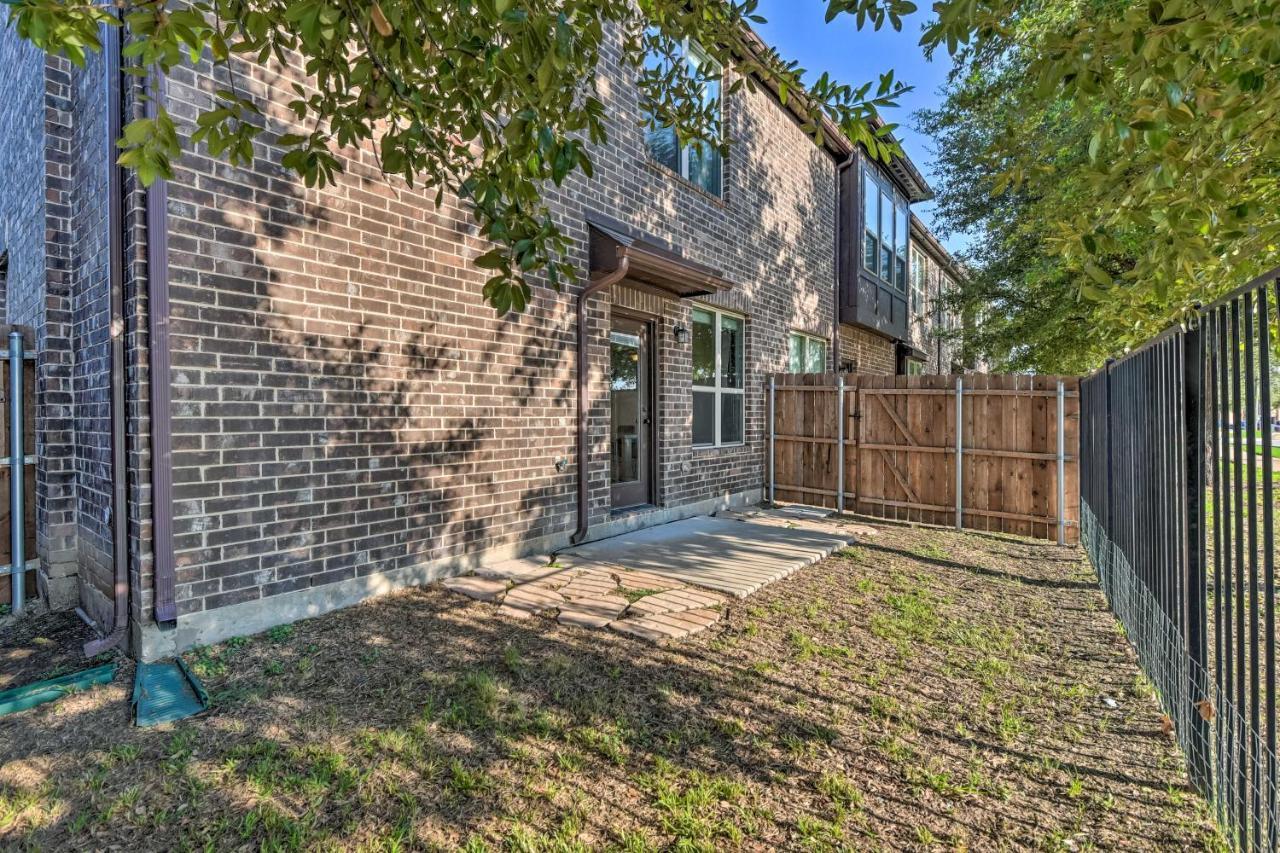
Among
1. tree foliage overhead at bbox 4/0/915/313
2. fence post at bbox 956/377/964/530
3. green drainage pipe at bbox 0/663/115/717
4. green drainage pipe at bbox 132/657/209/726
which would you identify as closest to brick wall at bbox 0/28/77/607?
green drainage pipe at bbox 0/663/115/717

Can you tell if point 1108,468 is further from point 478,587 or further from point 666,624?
point 478,587

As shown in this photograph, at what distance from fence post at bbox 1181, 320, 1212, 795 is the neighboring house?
3.91 m

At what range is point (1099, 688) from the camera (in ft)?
11.1

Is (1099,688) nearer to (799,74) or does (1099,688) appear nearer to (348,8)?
(799,74)

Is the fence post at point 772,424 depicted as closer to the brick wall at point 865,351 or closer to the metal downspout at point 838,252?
the metal downspout at point 838,252

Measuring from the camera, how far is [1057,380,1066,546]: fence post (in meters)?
7.09

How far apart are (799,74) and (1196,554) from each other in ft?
8.68

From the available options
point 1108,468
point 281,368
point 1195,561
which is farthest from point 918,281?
point 281,368

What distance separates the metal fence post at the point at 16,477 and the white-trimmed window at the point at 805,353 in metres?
8.85

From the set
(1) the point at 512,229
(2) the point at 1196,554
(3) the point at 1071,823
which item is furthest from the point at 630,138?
(3) the point at 1071,823

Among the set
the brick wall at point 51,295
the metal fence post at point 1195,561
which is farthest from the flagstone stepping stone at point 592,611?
the brick wall at point 51,295

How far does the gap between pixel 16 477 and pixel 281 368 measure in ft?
6.88

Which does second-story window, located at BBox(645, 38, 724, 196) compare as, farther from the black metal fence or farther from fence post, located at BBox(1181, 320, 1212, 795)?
fence post, located at BBox(1181, 320, 1212, 795)

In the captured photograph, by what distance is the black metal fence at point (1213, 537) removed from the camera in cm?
184
